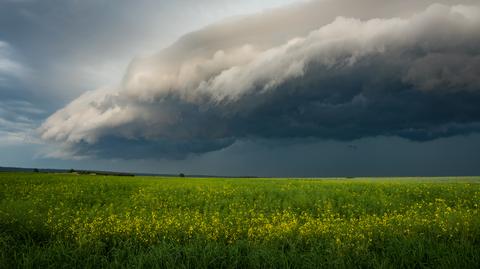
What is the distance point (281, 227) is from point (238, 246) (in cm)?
291

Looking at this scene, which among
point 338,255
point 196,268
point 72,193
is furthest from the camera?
point 72,193

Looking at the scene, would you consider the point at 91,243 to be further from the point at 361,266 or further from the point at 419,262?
the point at 419,262

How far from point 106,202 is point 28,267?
15.2 meters

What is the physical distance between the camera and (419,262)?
8148 millimetres

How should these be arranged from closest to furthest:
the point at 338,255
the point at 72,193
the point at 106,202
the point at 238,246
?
1. the point at 338,255
2. the point at 238,246
3. the point at 106,202
4. the point at 72,193

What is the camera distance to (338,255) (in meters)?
8.63

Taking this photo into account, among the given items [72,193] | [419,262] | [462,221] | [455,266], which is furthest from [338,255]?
[72,193]

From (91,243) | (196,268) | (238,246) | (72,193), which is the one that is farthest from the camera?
(72,193)

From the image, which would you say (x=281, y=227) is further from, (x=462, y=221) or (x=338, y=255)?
(x=462, y=221)

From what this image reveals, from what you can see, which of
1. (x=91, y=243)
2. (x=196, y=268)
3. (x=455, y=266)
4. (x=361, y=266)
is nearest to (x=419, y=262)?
(x=455, y=266)

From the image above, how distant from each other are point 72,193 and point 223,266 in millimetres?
20035

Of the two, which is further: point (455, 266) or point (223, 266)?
point (223, 266)

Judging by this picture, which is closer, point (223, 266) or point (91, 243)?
point (223, 266)

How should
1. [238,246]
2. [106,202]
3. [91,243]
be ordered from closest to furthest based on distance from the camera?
[238,246]
[91,243]
[106,202]
